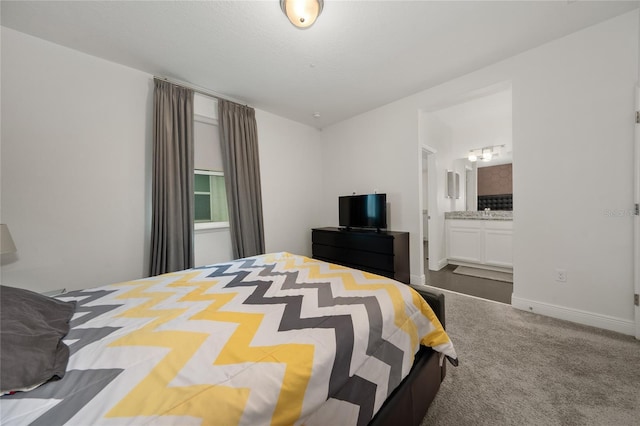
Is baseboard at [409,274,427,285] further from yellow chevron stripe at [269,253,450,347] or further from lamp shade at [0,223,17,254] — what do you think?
lamp shade at [0,223,17,254]

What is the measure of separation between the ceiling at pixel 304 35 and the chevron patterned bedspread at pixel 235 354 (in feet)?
6.75

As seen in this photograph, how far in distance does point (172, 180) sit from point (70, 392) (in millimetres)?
2221

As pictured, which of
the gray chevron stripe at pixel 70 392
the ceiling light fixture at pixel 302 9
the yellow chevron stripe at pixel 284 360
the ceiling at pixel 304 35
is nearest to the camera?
the gray chevron stripe at pixel 70 392

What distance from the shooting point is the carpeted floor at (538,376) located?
1189 mm

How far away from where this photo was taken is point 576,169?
2.04 m

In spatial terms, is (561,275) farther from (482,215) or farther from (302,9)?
(302,9)

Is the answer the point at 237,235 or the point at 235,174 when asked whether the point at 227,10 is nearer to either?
the point at 235,174

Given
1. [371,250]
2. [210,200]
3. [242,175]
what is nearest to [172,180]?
[210,200]

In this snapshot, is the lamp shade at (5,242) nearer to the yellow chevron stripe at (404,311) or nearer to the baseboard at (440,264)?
the yellow chevron stripe at (404,311)

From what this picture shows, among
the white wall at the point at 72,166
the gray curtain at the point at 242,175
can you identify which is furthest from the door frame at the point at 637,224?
the white wall at the point at 72,166

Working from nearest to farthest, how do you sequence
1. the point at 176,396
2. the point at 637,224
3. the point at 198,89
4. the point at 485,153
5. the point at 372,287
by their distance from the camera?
1. the point at 176,396
2. the point at 372,287
3. the point at 637,224
4. the point at 198,89
5. the point at 485,153

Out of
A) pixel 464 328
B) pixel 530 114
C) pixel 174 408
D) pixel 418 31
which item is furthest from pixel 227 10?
pixel 464 328

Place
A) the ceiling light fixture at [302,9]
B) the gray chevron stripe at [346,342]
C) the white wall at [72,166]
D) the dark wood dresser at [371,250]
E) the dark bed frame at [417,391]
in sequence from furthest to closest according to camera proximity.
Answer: the dark wood dresser at [371,250] → the white wall at [72,166] → the ceiling light fixture at [302,9] → the dark bed frame at [417,391] → the gray chevron stripe at [346,342]

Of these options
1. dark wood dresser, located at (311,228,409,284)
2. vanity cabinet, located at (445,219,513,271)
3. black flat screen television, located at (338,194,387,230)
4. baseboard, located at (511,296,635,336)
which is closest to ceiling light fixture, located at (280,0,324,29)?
black flat screen television, located at (338,194,387,230)
